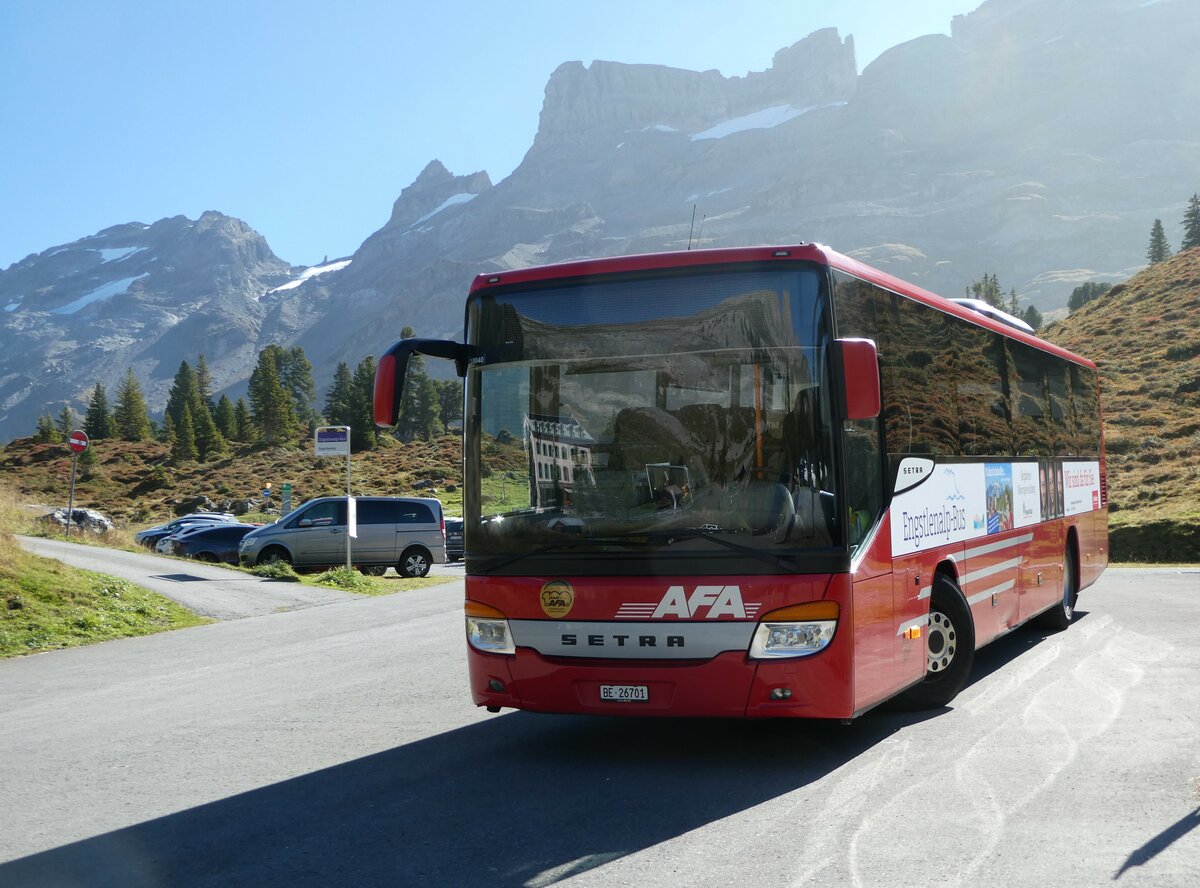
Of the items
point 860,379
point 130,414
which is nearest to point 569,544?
point 860,379

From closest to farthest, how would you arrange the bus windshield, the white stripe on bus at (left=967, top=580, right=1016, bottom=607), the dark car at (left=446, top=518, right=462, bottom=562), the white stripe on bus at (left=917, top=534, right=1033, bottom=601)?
the bus windshield, the white stripe on bus at (left=917, top=534, right=1033, bottom=601), the white stripe on bus at (left=967, top=580, right=1016, bottom=607), the dark car at (left=446, top=518, right=462, bottom=562)

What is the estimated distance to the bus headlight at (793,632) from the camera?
20.6 ft

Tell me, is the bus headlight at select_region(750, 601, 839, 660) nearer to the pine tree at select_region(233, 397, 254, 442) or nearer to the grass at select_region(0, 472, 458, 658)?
the grass at select_region(0, 472, 458, 658)

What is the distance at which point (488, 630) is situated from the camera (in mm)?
6906

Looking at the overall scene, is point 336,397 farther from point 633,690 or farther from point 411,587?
point 633,690

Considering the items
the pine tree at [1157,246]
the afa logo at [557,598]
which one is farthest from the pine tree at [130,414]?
the afa logo at [557,598]

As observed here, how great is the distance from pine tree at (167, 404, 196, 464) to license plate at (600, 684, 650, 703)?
3376 inches

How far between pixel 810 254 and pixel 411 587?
60.6 ft

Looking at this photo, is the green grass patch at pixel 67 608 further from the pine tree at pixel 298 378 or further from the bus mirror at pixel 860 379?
the pine tree at pixel 298 378

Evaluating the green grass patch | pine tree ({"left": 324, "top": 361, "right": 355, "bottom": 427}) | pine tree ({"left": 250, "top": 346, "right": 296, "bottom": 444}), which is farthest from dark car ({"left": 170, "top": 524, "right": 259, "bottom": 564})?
pine tree ({"left": 324, "top": 361, "right": 355, "bottom": 427})

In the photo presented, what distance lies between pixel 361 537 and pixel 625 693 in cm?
2028

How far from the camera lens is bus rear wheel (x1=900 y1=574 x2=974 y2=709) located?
8258mm

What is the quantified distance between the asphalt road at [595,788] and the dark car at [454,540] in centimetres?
3196

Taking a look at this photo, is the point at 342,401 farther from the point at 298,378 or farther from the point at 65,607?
the point at 65,607
